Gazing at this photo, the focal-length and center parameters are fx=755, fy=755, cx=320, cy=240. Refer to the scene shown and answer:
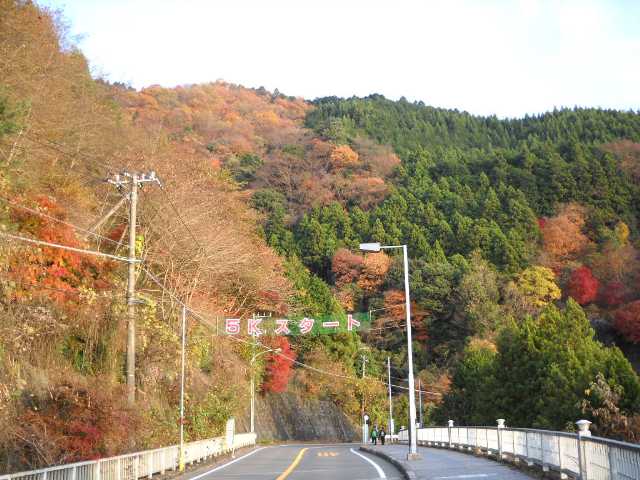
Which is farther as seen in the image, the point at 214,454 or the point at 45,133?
the point at 214,454

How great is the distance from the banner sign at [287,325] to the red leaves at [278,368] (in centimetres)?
231

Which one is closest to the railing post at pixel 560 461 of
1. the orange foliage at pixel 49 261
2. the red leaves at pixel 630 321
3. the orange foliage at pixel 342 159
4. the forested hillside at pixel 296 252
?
the forested hillside at pixel 296 252

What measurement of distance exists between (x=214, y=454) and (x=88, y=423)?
48.3 ft

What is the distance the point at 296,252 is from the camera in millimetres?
81062

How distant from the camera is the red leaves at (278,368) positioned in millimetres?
61031

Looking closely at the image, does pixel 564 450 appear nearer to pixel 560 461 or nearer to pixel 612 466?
pixel 560 461

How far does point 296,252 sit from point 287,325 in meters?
25.9

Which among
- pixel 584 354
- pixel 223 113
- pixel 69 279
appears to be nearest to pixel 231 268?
pixel 69 279

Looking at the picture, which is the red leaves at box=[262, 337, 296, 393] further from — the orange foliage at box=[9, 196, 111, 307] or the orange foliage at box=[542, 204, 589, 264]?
the orange foliage at box=[9, 196, 111, 307]

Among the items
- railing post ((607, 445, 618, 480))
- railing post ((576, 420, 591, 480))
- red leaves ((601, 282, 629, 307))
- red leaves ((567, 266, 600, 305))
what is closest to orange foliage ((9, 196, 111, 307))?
railing post ((576, 420, 591, 480))

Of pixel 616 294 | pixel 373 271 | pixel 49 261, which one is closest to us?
pixel 49 261

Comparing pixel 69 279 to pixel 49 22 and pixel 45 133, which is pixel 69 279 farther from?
pixel 49 22

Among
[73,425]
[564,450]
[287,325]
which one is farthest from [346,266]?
[564,450]

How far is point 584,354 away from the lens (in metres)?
41.4
